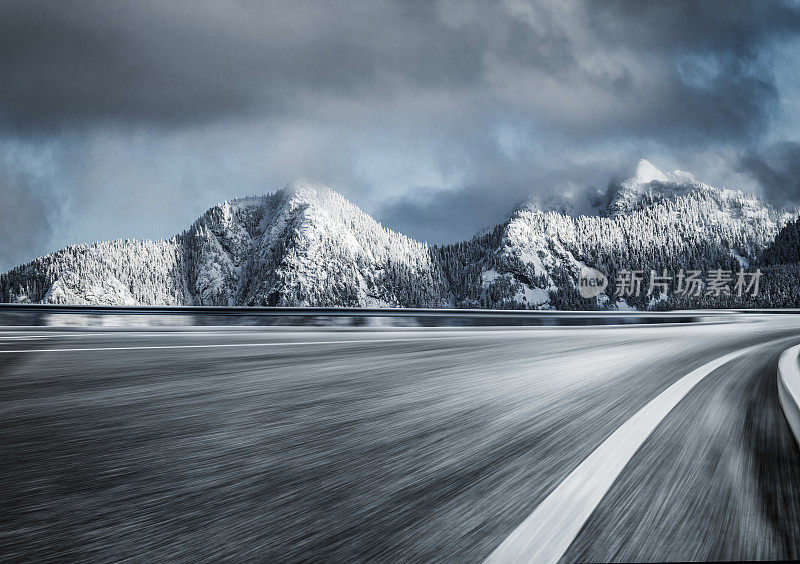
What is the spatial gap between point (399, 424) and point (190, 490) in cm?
160

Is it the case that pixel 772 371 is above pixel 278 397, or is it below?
below

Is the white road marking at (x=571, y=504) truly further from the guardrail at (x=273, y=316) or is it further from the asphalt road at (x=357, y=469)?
the guardrail at (x=273, y=316)

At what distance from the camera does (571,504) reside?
211 centimetres

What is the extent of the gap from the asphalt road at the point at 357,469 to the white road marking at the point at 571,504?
0.04 m

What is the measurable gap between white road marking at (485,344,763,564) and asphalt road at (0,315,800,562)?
43 millimetres

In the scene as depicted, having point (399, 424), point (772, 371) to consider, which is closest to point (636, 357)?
point (772, 371)

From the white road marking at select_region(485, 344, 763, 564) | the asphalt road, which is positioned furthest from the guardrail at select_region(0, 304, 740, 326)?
the white road marking at select_region(485, 344, 763, 564)

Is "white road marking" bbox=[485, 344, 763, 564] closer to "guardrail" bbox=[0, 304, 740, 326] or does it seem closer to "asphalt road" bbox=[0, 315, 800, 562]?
"asphalt road" bbox=[0, 315, 800, 562]

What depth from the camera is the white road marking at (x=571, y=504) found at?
5.47ft

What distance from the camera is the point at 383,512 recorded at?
196 cm

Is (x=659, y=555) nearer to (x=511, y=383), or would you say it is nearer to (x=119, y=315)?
(x=511, y=383)

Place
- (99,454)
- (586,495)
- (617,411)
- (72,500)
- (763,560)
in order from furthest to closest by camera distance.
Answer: (617,411), (99,454), (586,495), (72,500), (763,560)

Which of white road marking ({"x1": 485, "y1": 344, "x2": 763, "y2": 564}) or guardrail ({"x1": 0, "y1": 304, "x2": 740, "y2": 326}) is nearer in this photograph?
white road marking ({"x1": 485, "y1": 344, "x2": 763, "y2": 564})

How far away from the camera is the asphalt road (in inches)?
67.0
